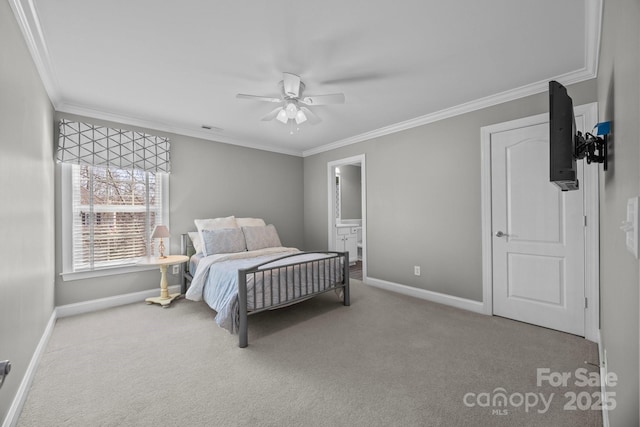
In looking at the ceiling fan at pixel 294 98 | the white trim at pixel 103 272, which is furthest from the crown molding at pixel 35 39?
the white trim at pixel 103 272

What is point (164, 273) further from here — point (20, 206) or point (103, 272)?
point (20, 206)

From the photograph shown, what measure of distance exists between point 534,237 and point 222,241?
11.7 ft

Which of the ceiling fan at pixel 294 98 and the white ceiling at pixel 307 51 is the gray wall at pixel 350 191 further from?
the ceiling fan at pixel 294 98

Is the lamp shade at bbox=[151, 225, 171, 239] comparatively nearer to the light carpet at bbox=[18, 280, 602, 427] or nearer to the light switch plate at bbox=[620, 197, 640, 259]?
the light carpet at bbox=[18, 280, 602, 427]

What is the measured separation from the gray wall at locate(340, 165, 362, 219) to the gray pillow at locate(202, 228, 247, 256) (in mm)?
3287

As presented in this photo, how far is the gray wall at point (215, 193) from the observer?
11.2 ft

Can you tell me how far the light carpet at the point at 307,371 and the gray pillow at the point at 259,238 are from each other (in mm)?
1182

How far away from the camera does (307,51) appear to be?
213 centimetres

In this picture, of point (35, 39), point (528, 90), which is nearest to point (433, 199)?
point (528, 90)

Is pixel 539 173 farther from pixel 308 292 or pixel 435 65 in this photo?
pixel 308 292

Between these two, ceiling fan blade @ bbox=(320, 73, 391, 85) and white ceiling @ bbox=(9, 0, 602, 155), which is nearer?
white ceiling @ bbox=(9, 0, 602, 155)

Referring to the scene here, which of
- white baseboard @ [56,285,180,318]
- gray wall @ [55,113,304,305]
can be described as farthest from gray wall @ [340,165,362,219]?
white baseboard @ [56,285,180,318]

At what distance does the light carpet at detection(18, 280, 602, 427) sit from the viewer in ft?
5.29

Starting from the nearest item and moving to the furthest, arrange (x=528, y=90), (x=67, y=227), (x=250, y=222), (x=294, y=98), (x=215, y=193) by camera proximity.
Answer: (x=294, y=98), (x=528, y=90), (x=67, y=227), (x=215, y=193), (x=250, y=222)
